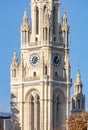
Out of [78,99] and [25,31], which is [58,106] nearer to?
[78,99]

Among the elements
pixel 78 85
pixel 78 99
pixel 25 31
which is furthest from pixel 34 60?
→ pixel 78 85

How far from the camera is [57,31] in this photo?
184 meters

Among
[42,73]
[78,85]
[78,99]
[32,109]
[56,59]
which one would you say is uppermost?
[56,59]

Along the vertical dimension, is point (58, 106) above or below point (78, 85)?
below

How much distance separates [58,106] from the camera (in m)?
181

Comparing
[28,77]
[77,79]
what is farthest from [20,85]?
[77,79]

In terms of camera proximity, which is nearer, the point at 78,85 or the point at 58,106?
the point at 58,106

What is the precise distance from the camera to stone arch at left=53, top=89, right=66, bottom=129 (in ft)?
587

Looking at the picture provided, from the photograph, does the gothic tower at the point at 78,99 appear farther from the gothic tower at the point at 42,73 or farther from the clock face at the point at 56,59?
the clock face at the point at 56,59

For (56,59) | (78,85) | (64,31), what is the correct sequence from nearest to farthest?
(56,59)
(64,31)
(78,85)

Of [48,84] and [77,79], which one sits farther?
[77,79]

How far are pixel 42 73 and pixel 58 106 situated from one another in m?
5.73

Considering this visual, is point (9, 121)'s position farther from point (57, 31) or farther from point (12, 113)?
point (57, 31)

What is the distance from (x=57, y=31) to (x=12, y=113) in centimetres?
1490
